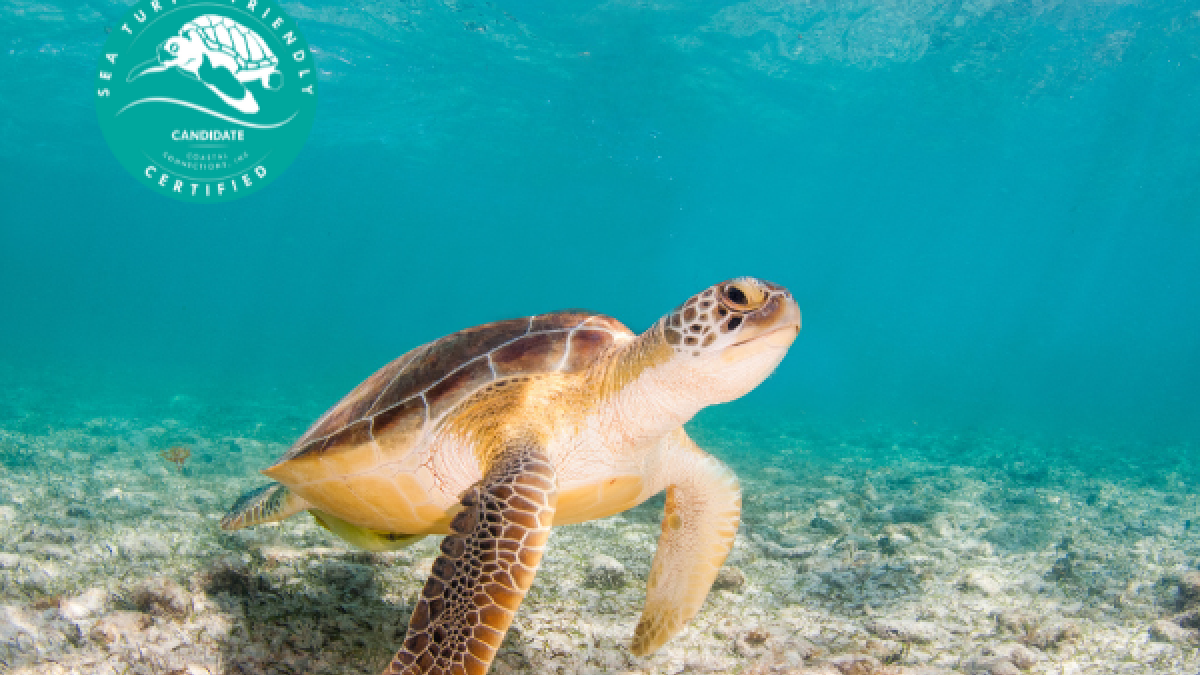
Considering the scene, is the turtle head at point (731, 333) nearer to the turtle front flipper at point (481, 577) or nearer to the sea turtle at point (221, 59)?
the turtle front flipper at point (481, 577)

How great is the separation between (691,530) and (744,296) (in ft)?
4.18

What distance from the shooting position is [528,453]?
6.59ft

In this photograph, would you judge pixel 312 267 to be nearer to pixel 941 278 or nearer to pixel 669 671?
pixel 941 278

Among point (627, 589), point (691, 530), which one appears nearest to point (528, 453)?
point (691, 530)

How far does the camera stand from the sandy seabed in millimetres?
2047

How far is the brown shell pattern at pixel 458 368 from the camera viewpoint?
2.31 metres

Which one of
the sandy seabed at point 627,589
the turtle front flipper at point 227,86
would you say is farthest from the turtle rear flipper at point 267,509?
the turtle front flipper at point 227,86

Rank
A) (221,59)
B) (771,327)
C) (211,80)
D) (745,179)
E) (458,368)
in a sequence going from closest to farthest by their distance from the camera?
(771,327) < (458,368) < (221,59) < (211,80) < (745,179)

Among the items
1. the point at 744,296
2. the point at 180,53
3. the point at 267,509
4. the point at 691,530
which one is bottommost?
the point at 267,509

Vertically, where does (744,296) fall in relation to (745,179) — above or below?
below

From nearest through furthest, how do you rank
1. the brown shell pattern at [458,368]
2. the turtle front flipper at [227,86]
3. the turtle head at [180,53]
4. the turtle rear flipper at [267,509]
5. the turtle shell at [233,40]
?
the brown shell pattern at [458,368], the turtle rear flipper at [267,509], the turtle shell at [233,40], the turtle head at [180,53], the turtle front flipper at [227,86]

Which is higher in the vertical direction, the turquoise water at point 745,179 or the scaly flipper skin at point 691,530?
the turquoise water at point 745,179

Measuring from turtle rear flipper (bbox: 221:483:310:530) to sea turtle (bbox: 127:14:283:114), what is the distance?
12033mm

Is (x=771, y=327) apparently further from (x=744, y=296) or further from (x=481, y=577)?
(x=481, y=577)
